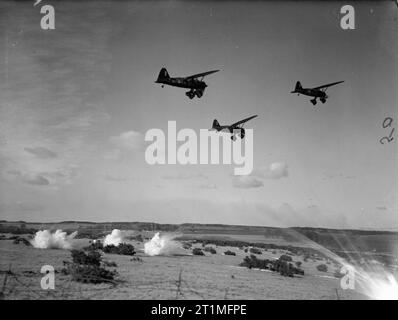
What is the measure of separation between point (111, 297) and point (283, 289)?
21.6 feet

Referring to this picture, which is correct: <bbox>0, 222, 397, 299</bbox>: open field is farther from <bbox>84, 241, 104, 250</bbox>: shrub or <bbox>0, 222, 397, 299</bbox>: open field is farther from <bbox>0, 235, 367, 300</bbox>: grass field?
<bbox>84, 241, 104, 250</bbox>: shrub

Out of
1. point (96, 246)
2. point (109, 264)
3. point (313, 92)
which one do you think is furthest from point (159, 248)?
point (313, 92)

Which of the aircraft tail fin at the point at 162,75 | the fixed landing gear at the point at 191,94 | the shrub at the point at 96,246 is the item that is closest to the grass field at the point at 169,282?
the shrub at the point at 96,246

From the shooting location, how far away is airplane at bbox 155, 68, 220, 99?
14.4m

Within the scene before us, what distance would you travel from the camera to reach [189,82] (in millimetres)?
14945

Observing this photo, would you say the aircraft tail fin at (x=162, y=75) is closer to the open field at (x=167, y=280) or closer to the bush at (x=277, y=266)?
the open field at (x=167, y=280)

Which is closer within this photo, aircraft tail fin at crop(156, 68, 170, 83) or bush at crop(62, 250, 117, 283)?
bush at crop(62, 250, 117, 283)

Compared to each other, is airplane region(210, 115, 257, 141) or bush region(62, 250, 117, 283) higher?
airplane region(210, 115, 257, 141)

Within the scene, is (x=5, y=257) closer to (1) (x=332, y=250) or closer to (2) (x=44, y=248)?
(2) (x=44, y=248)

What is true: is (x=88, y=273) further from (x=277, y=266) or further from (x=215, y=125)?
(x=277, y=266)

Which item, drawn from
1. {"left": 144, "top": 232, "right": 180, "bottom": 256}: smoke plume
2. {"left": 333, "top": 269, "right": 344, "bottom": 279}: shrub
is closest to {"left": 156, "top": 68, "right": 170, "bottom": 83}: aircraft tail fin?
{"left": 144, "top": 232, "right": 180, "bottom": 256}: smoke plume
